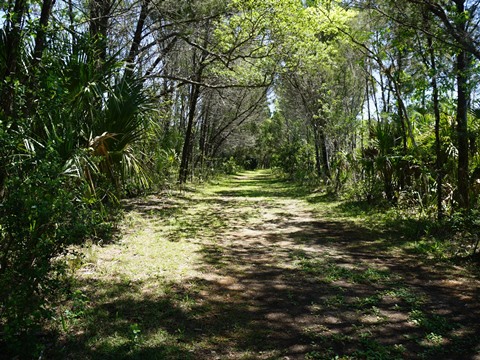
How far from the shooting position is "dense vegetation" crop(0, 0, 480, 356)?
2.64 meters

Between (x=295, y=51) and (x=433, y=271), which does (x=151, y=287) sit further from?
(x=295, y=51)

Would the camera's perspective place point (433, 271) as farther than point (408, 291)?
Yes

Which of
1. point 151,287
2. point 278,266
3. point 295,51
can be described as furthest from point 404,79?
point 151,287

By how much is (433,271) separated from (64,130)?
15.7ft

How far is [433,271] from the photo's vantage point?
4945 mm

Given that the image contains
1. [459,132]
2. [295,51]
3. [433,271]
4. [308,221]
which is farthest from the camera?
[295,51]

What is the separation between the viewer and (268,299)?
4027mm

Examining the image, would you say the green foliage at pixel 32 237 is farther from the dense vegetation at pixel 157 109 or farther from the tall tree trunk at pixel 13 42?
the tall tree trunk at pixel 13 42

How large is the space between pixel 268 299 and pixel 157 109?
4.20 meters

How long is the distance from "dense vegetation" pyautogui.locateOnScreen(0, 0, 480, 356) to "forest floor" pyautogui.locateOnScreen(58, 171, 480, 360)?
49 centimetres

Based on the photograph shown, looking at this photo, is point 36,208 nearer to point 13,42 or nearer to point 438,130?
point 13,42

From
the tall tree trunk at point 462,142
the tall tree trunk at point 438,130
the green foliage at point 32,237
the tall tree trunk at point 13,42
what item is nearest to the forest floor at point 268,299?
the green foliage at point 32,237

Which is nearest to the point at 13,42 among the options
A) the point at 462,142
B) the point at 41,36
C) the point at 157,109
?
the point at 41,36

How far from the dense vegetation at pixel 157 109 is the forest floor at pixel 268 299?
492 millimetres
